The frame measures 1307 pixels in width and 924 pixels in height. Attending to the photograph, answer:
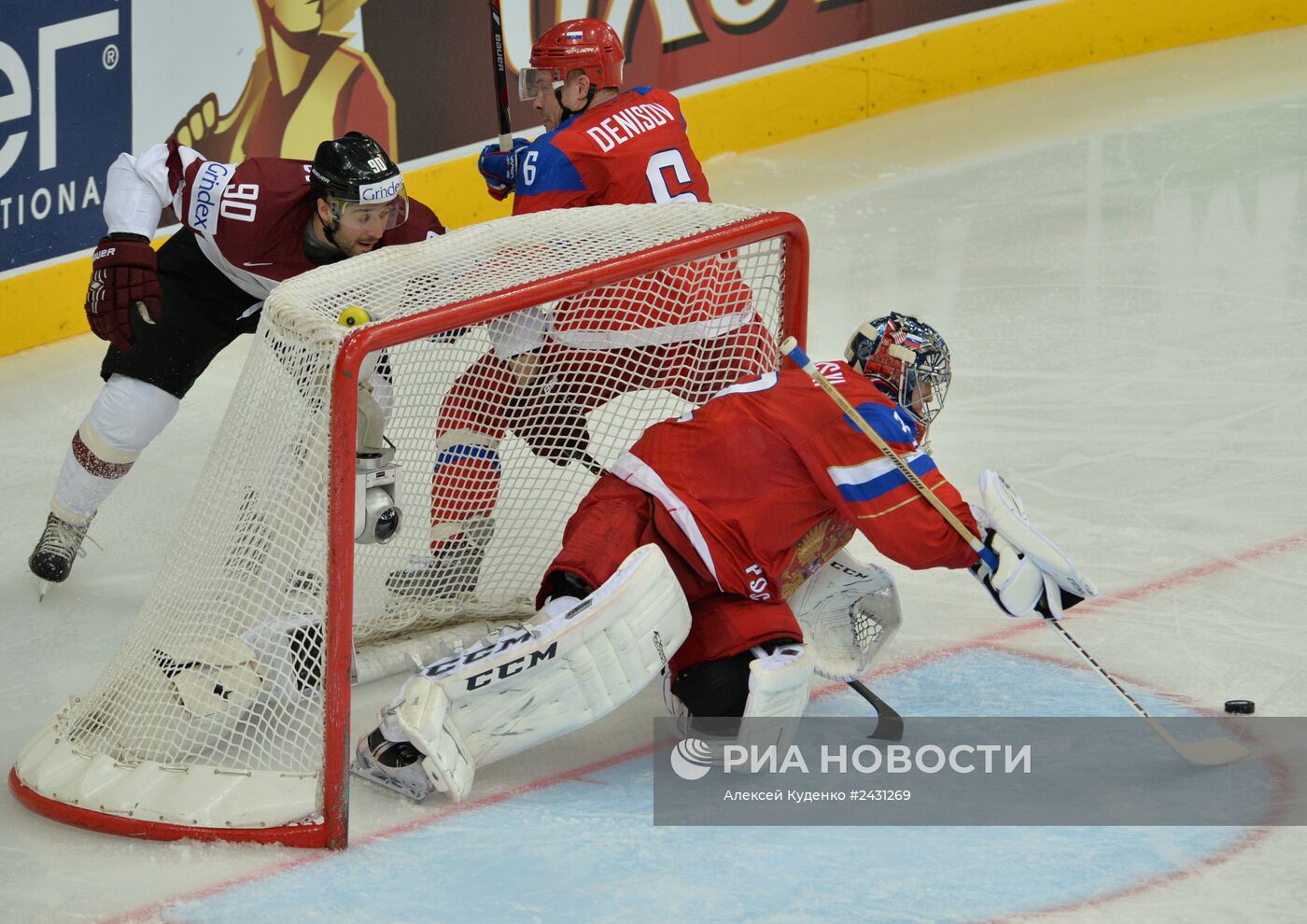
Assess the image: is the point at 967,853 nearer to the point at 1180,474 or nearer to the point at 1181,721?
the point at 1181,721

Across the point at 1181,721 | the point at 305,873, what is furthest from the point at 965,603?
the point at 305,873

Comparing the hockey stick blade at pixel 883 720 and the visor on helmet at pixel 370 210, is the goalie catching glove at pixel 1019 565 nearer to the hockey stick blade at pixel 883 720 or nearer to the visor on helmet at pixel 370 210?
the hockey stick blade at pixel 883 720

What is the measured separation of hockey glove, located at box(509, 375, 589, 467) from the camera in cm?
372

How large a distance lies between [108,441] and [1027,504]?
6.71 feet

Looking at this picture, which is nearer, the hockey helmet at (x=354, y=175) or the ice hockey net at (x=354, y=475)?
the ice hockey net at (x=354, y=475)

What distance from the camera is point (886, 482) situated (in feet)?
10.4

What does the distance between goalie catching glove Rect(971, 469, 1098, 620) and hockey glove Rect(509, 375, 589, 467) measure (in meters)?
0.91

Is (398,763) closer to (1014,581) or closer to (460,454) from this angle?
(460,454)

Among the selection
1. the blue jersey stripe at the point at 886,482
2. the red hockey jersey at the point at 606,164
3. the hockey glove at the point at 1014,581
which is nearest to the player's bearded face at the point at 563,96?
the red hockey jersey at the point at 606,164

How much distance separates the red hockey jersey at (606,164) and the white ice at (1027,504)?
3.31ft

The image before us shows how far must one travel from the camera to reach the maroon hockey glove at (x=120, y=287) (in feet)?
11.8

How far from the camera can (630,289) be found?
12.2ft

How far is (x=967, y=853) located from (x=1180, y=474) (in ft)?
5.91

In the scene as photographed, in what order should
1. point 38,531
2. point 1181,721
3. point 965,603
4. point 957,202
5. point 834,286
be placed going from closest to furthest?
point 1181,721
point 965,603
point 38,531
point 834,286
point 957,202
